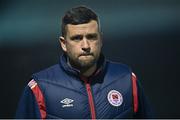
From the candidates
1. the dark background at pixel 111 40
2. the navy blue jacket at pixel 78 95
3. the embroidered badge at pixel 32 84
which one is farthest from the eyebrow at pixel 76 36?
the dark background at pixel 111 40

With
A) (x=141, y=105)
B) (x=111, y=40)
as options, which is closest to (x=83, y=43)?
(x=141, y=105)

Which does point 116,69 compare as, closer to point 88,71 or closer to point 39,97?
point 88,71

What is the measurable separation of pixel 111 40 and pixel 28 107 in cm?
105

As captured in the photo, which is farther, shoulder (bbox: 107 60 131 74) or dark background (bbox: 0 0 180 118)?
dark background (bbox: 0 0 180 118)

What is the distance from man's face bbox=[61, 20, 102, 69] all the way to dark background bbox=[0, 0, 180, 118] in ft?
3.02

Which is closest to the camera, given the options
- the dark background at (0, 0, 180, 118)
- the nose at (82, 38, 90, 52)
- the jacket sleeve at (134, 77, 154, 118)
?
the nose at (82, 38, 90, 52)

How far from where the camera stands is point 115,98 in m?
1.78

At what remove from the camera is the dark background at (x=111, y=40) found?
2674mm

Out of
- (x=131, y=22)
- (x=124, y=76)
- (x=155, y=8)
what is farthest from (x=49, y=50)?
(x=124, y=76)

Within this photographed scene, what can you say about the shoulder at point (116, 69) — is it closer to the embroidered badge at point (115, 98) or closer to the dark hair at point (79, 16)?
the embroidered badge at point (115, 98)

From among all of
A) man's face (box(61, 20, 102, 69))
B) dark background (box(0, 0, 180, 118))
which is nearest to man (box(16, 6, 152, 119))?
man's face (box(61, 20, 102, 69))

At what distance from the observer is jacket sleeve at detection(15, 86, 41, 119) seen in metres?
1.74

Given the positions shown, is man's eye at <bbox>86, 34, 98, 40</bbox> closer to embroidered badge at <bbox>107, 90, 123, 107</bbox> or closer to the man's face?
the man's face

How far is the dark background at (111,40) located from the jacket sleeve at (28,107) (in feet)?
3.08
